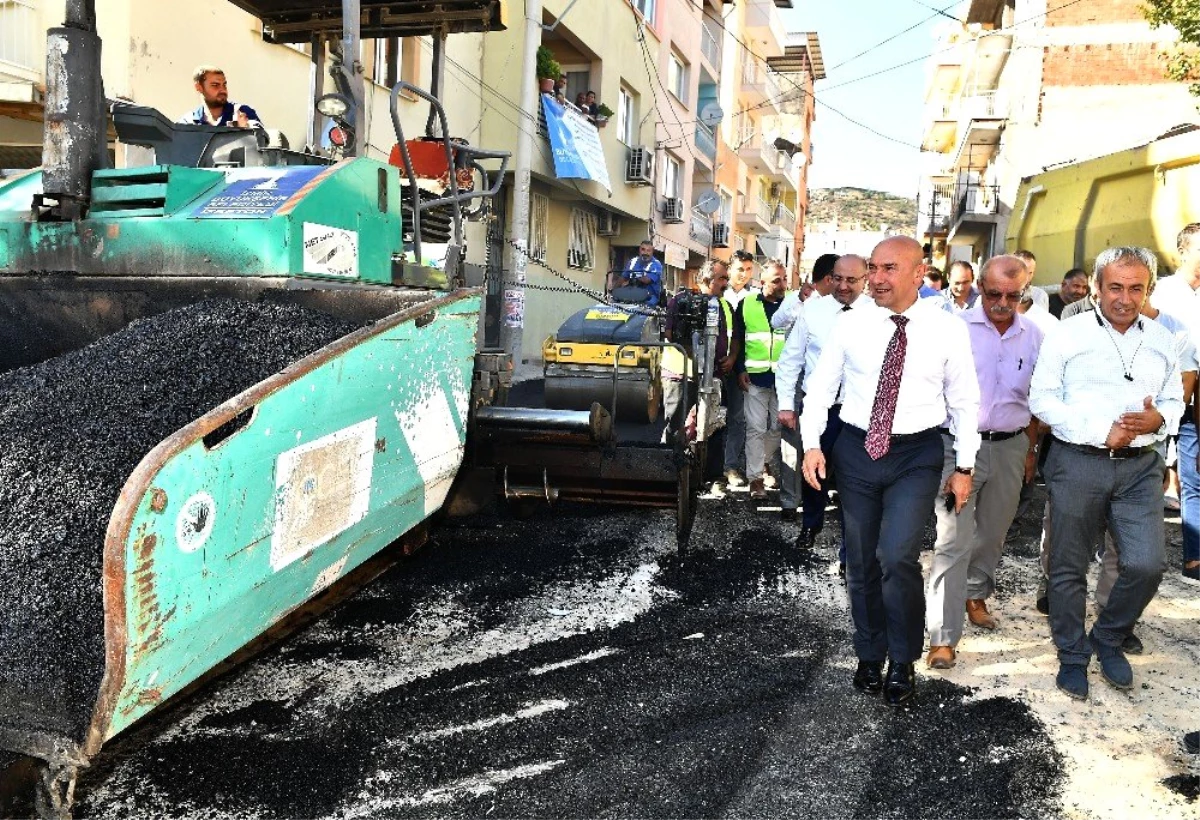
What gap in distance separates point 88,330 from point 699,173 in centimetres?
2882

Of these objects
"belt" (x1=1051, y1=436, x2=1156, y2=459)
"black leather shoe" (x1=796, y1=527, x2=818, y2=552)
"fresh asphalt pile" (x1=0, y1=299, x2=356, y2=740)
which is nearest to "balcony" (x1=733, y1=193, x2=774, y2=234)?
"black leather shoe" (x1=796, y1=527, x2=818, y2=552)

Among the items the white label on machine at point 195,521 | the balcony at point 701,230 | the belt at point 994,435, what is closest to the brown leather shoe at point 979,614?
the belt at point 994,435

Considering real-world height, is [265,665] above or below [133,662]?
below

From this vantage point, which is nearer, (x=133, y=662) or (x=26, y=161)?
(x=133, y=662)

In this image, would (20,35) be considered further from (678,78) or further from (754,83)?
(754,83)

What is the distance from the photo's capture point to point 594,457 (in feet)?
14.7

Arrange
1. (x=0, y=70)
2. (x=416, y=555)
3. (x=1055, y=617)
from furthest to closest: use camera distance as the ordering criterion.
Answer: (x=0, y=70) < (x=416, y=555) < (x=1055, y=617)

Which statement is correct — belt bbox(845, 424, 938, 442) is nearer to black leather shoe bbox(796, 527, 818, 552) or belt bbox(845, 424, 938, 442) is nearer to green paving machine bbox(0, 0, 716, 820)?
green paving machine bbox(0, 0, 716, 820)

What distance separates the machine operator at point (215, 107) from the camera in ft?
15.6

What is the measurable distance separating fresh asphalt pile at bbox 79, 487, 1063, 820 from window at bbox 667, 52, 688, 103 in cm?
2181

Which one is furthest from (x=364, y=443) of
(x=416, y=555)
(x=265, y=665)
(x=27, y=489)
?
(x=416, y=555)

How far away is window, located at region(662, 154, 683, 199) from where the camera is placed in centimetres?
2511

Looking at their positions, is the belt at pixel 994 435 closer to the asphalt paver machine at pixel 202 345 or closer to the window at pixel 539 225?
the asphalt paver machine at pixel 202 345

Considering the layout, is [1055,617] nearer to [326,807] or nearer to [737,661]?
[737,661]
